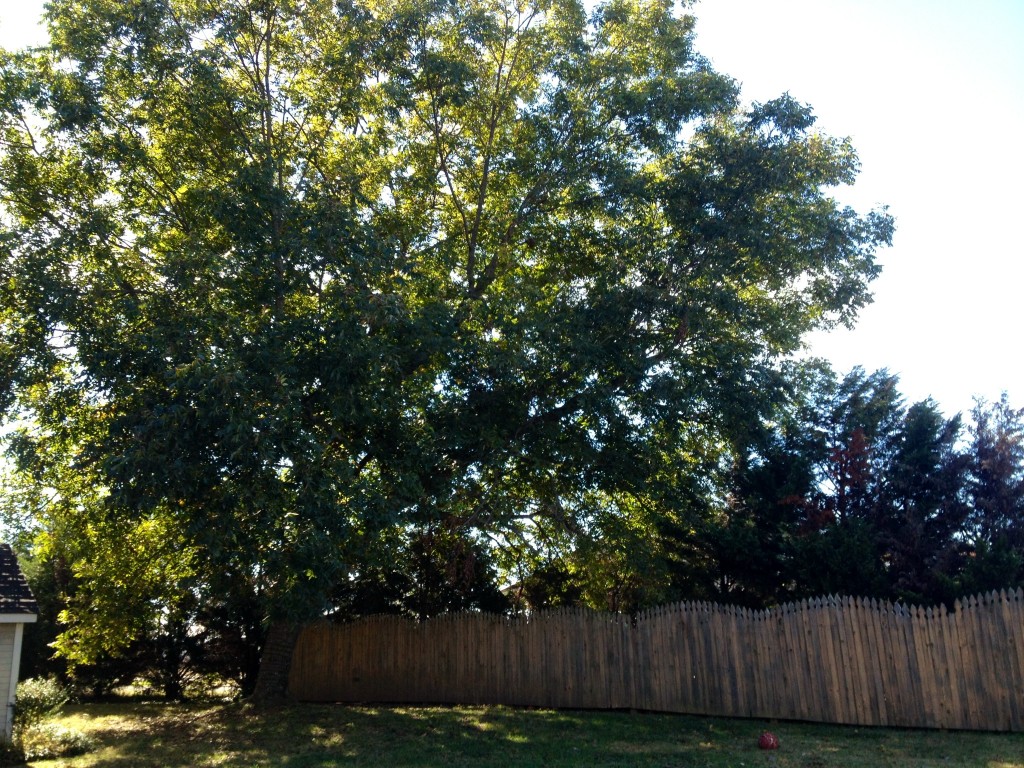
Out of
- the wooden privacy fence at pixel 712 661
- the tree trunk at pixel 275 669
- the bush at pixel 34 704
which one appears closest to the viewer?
the wooden privacy fence at pixel 712 661

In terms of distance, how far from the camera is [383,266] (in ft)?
44.8

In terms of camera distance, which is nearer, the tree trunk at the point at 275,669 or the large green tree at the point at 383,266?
the large green tree at the point at 383,266

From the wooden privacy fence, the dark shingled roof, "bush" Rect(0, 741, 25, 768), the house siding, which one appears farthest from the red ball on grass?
the dark shingled roof

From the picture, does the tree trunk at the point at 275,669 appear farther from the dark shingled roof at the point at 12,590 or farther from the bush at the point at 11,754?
the bush at the point at 11,754

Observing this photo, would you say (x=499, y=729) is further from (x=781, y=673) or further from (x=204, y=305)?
(x=204, y=305)

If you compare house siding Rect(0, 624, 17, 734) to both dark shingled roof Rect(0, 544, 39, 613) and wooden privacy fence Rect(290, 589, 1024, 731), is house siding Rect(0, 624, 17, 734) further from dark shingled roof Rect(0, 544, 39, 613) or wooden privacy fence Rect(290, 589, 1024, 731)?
wooden privacy fence Rect(290, 589, 1024, 731)

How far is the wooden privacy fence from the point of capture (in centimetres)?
1195

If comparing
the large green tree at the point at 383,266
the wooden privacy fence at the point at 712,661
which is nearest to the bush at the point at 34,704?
the large green tree at the point at 383,266

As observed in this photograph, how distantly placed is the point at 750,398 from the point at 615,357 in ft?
7.74

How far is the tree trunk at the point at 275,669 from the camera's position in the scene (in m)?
17.7

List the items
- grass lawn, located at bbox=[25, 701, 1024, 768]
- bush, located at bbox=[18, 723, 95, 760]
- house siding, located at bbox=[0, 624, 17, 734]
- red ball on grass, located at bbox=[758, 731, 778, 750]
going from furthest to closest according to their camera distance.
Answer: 1. house siding, located at bbox=[0, 624, 17, 734]
2. bush, located at bbox=[18, 723, 95, 760]
3. red ball on grass, located at bbox=[758, 731, 778, 750]
4. grass lawn, located at bbox=[25, 701, 1024, 768]

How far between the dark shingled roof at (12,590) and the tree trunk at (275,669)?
15.0 feet

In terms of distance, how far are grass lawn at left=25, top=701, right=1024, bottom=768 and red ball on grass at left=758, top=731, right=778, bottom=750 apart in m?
0.15

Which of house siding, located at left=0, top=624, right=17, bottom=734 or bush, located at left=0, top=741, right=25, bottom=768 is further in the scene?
house siding, located at left=0, top=624, right=17, bottom=734
